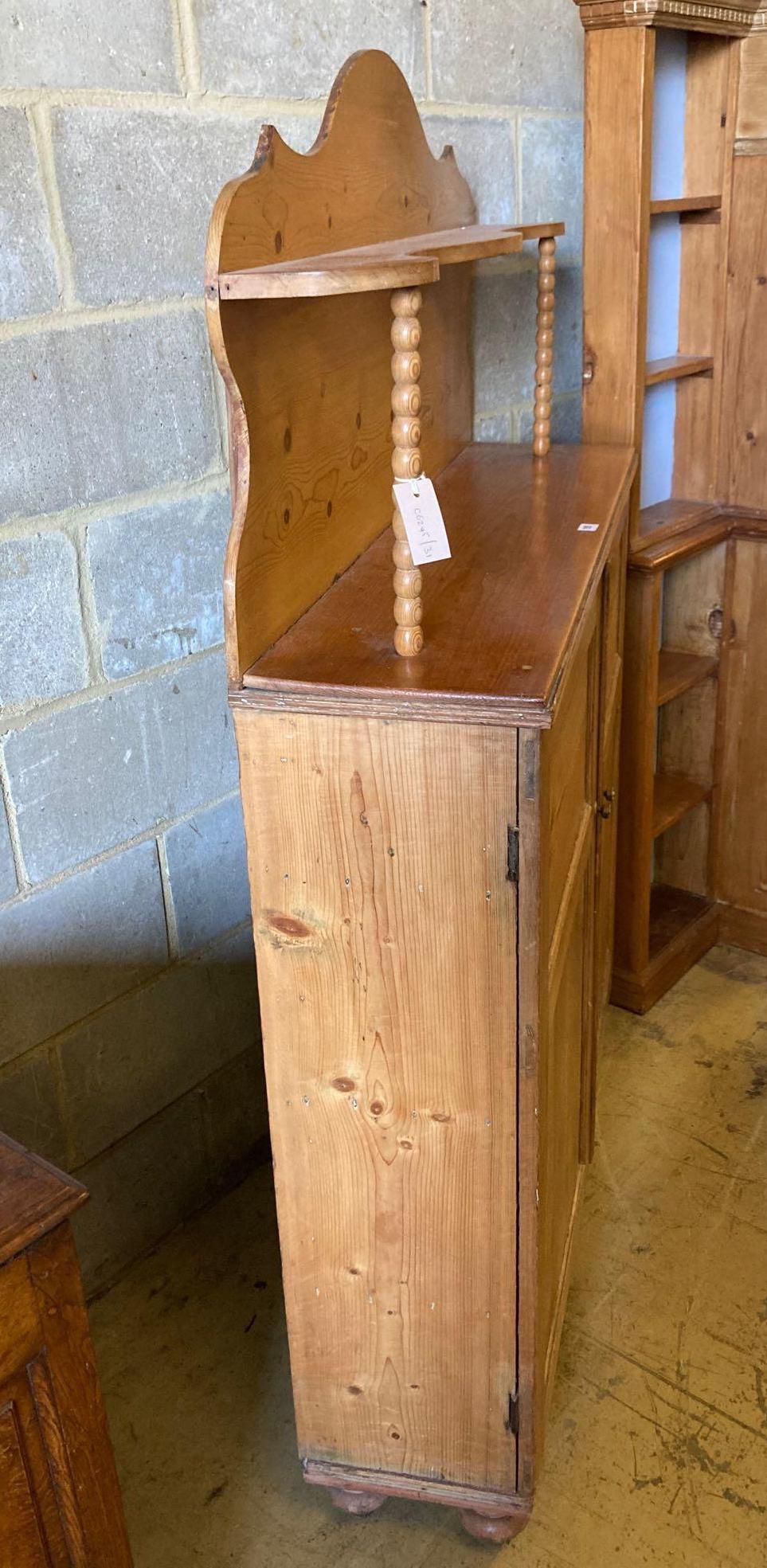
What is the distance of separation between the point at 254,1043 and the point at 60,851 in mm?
595

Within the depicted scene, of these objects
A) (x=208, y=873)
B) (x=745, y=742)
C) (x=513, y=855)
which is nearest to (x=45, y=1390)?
(x=513, y=855)

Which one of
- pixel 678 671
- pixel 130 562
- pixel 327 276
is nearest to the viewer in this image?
pixel 327 276

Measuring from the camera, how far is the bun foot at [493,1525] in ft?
5.03

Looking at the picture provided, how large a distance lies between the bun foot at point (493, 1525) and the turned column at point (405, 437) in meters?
1.07

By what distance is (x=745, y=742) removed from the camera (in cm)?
268

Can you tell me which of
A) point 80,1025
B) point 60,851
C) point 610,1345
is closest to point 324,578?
point 60,851

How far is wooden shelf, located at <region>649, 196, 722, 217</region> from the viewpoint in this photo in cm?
215

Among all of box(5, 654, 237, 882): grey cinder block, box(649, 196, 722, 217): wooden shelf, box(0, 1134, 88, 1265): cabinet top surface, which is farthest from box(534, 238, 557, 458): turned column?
box(0, 1134, 88, 1265): cabinet top surface

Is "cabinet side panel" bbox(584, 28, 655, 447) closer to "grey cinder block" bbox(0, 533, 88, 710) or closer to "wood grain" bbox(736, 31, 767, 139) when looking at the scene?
"wood grain" bbox(736, 31, 767, 139)

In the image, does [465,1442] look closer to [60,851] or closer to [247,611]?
[60,851]

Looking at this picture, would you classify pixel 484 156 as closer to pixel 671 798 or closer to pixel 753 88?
pixel 753 88

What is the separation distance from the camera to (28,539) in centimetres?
156

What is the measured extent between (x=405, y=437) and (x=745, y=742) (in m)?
1.70

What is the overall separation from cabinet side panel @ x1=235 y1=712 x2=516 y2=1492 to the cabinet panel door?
154 centimetres
